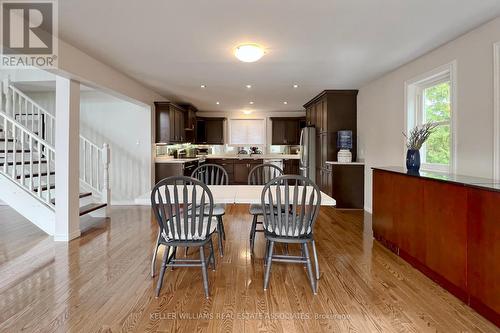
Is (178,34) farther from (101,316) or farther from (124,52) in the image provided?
(101,316)

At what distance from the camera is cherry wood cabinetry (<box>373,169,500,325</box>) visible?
2031mm

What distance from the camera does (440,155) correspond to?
3.71 m

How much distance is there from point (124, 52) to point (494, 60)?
12.9 ft

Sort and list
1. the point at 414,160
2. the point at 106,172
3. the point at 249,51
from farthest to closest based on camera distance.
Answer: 1. the point at 106,172
2. the point at 249,51
3. the point at 414,160

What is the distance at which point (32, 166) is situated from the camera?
4133mm

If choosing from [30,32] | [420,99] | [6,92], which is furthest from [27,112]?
[420,99]

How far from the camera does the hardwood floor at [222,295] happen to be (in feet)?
6.59

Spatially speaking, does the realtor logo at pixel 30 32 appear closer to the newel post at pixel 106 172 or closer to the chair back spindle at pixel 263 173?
the newel post at pixel 106 172

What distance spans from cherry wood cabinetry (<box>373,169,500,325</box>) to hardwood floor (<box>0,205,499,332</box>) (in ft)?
0.43

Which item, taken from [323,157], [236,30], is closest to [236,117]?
[323,157]

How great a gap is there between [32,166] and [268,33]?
363 cm

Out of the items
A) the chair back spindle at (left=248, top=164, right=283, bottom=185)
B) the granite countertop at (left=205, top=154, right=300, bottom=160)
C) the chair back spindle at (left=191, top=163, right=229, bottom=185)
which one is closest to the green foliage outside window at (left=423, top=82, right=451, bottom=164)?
the chair back spindle at (left=248, top=164, right=283, bottom=185)

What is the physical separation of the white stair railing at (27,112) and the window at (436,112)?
5502 millimetres

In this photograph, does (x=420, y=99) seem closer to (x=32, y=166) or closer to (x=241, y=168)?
(x=32, y=166)
